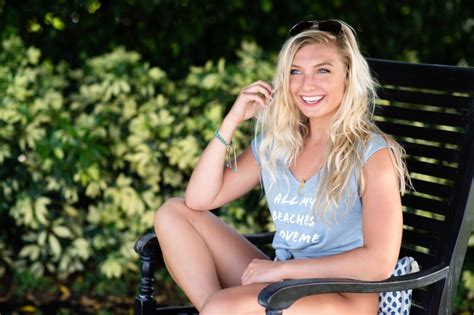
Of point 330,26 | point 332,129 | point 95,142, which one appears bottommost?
point 332,129

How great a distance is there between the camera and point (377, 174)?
2.67 meters

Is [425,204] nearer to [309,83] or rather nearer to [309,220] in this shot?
[309,220]

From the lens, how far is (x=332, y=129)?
2852 millimetres

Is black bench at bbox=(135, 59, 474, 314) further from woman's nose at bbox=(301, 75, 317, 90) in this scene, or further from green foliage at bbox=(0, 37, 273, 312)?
green foliage at bbox=(0, 37, 273, 312)

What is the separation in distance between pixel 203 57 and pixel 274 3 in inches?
20.2

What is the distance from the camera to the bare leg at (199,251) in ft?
9.57

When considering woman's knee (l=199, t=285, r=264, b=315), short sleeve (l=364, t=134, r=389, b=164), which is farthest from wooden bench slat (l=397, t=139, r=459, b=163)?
woman's knee (l=199, t=285, r=264, b=315)

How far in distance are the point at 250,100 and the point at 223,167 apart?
0.24 meters

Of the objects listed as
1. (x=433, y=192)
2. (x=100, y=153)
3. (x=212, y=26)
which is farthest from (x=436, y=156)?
(x=212, y=26)

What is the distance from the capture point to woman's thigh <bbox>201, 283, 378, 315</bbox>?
2.54 m

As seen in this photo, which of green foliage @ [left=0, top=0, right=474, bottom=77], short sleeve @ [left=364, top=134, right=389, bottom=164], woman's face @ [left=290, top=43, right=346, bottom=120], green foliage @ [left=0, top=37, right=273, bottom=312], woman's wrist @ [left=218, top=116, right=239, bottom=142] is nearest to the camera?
short sleeve @ [left=364, top=134, right=389, bottom=164]

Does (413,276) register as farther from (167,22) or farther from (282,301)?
(167,22)

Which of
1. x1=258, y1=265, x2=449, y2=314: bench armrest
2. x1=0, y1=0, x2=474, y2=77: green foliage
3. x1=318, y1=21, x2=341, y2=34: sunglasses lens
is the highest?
x1=0, y1=0, x2=474, y2=77: green foliage

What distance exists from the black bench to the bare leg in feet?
0.44
